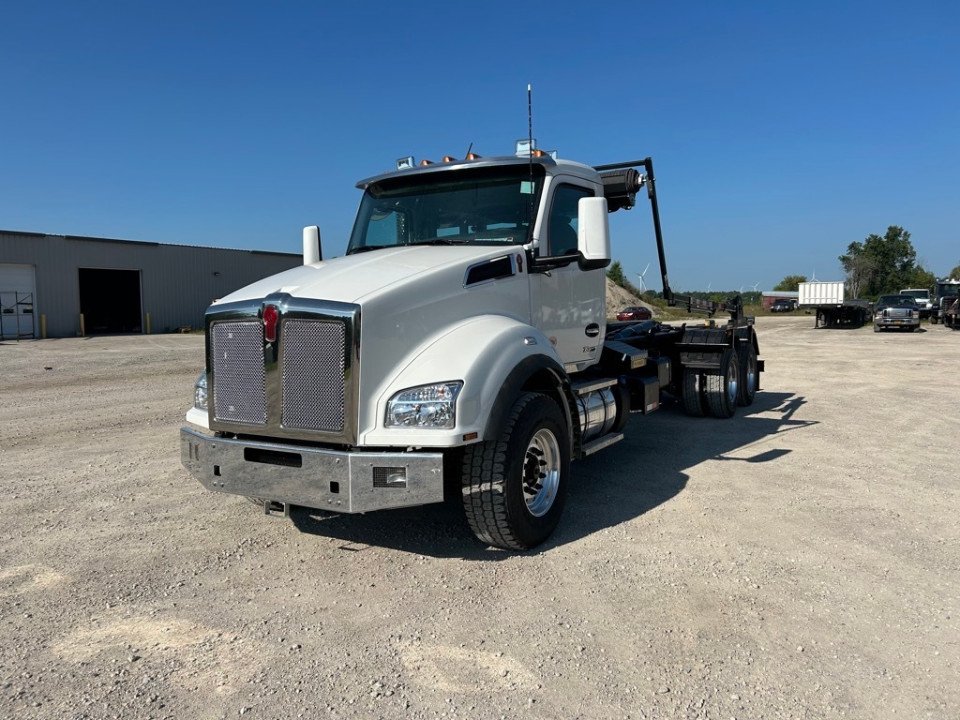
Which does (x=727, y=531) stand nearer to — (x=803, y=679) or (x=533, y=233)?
(x=803, y=679)

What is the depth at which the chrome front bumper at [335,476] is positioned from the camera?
383 centimetres

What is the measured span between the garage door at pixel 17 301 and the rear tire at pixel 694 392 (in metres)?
27.8

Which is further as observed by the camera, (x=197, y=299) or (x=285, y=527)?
(x=197, y=299)

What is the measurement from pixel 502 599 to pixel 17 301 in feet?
101

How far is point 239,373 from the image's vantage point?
14.3 feet

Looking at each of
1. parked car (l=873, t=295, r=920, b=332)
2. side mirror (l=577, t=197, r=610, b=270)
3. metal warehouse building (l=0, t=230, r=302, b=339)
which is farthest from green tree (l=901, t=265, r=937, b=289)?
side mirror (l=577, t=197, r=610, b=270)

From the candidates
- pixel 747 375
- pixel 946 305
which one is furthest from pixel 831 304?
pixel 747 375

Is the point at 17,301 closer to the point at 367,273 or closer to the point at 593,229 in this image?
the point at 367,273

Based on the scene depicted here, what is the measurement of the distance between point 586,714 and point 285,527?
2.91 meters

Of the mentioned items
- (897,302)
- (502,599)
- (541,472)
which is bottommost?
(502,599)

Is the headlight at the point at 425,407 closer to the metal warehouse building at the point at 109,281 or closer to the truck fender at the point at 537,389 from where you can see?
the truck fender at the point at 537,389

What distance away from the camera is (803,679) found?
3.04 metres

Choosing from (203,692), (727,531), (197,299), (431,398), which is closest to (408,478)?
(431,398)

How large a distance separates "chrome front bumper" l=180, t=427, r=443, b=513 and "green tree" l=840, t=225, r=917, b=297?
9399 centimetres
